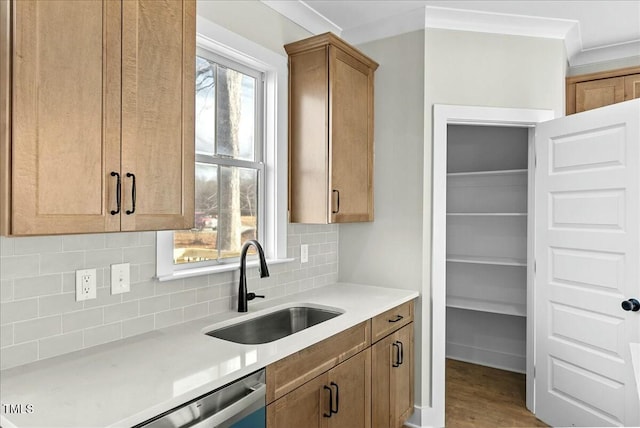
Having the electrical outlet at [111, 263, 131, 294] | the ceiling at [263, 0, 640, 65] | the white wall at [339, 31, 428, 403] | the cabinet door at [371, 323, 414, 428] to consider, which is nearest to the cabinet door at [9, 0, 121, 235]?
the electrical outlet at [111, 263, 131, 294]

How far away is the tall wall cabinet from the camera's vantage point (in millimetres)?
3846

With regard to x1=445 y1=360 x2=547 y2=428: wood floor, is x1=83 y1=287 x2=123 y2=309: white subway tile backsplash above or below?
above

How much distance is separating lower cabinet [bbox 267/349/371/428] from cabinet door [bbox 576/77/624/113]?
2.58 meters

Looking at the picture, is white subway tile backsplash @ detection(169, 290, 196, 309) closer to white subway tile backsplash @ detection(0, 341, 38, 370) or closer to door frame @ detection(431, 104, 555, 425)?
white subway tile backsplash @ detection(0, 341, 38, 370)

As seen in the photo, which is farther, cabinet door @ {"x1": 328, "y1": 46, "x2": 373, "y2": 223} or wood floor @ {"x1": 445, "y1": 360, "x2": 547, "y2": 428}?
wood floor @ {"x1": 445, "y1": 360, "x2": 547, "y2": 428}

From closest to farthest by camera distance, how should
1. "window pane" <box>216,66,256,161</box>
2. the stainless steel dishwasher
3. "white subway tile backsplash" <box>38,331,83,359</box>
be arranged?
the stainless steel dishwasher, "white subway tile backsplash" <box>38,331,83,359</box>, "window pane" <box>216,66,256,161</box>

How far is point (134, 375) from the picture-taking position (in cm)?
142

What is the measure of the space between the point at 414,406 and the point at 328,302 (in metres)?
1.03

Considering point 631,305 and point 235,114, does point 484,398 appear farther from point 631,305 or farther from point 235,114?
point 235,114

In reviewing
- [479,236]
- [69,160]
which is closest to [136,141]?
[69,160]

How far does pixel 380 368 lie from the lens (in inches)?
96.7

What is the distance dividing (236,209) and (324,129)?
0.70 m

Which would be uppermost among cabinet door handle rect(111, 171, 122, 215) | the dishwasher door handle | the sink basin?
cabinet door handle rect(111, 171, 122, 215)

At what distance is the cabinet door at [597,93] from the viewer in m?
3.30
